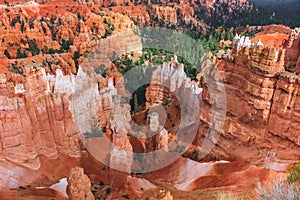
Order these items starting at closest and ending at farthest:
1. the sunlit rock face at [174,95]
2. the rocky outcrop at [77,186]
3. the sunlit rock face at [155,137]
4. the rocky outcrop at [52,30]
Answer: the rocky outcrop at [77,186] < the sunlit rock face at [155,137] < the sunlit rock face at [174,95] < the rocky outcrop at [52,30]

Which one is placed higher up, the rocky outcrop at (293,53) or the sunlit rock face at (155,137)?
the rocky outcrop at (293,53)

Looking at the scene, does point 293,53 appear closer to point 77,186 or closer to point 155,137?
point 155,137

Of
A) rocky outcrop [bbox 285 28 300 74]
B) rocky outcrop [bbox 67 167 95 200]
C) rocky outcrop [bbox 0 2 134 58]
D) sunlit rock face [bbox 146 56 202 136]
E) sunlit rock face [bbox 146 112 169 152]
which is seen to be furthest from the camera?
rocky outcrop [bbox 0 2 134 58]

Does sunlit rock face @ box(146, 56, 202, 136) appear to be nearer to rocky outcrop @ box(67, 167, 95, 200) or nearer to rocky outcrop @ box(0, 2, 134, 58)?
rocky outcrop @ box(67, 167, 95, 200)

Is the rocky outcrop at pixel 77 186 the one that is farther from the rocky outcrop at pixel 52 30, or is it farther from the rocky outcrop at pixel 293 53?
the rocky outcrop at pixel 52 30

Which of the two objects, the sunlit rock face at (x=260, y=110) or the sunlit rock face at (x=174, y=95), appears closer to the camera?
the sunlit rock face at (x=260, y=110)

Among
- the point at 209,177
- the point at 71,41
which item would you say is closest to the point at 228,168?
the point at 209,177

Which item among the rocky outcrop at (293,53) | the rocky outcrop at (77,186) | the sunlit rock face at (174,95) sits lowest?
the sunlit rock face at (174,95)

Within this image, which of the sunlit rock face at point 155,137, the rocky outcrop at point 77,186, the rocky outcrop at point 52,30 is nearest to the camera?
the rocky outcrop at point 77,186

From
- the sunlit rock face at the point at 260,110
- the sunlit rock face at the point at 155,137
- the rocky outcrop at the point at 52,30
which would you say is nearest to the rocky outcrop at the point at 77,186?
the sunlit rock face at the point at 155,137

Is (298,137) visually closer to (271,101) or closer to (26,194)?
(271,101)

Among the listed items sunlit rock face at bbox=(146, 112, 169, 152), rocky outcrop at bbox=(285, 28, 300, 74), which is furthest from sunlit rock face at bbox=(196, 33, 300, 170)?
rocky outcrop at bbox=(285, 28, 300, 74)

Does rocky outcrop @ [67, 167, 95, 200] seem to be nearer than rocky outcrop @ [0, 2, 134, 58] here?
Yes
